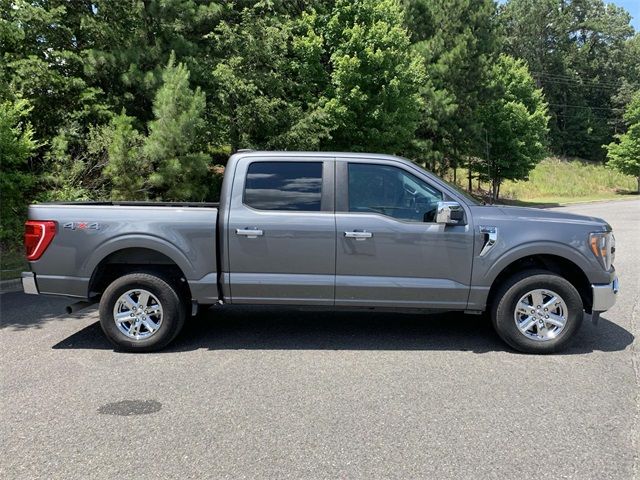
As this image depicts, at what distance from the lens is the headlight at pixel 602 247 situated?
17.4 feet

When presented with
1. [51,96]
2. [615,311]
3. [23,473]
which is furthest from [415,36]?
[23,473]

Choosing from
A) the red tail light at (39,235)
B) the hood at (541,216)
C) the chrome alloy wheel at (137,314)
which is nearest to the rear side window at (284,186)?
the chrome alloy wheel at (137,314)

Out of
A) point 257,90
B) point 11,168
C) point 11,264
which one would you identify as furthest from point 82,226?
point 257,90

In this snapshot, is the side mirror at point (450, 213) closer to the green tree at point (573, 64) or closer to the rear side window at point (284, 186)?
the rear side window at point (284, 186)

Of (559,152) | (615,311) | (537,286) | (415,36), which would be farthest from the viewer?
(559,152)

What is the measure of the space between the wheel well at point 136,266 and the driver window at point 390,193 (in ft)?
6.36

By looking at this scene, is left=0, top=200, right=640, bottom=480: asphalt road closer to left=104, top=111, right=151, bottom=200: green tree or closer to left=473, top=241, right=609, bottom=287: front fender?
left=473, top=241, right=609, bottom=287: front fender

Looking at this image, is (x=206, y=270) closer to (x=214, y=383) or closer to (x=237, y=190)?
(x=237, y=190)

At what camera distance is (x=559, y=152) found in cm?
6912

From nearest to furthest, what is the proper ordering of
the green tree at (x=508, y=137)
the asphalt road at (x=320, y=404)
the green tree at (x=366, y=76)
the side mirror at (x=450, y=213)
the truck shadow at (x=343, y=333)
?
the asphalt road at (x=320, y=404) < the side mirror at (x=450, y=213) < the truck shadow at (x=343, y=333) < the green tree at (x=366, y=76) < the green tree at (x=508, y=137)

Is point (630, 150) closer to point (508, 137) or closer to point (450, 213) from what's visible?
point (508, 137)

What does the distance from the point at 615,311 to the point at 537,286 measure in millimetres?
2535

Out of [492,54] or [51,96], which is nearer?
[51,96]

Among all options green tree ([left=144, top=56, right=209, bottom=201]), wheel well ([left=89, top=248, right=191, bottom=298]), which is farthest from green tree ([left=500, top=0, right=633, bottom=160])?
wheel well ([left=89, top=248, right=191, bottom=298])
